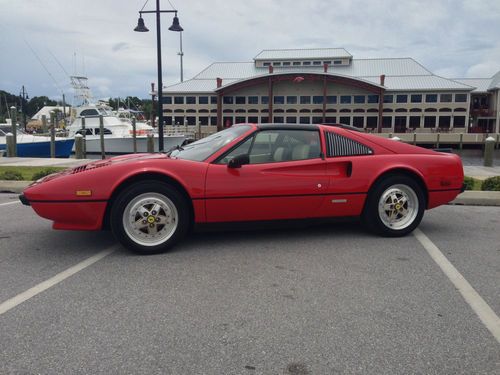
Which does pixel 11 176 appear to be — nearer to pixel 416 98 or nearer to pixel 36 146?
pixel 36 146

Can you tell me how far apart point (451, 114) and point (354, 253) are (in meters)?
48.3

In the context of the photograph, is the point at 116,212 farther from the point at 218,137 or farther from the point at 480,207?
the point at 480,207

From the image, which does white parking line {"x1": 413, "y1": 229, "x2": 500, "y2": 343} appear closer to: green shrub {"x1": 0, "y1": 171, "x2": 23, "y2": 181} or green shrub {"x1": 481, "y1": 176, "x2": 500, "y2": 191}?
green shrub {"x1": 481, "y1": 176, "x2": 500, "y2": 191}

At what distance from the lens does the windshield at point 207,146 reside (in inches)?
179

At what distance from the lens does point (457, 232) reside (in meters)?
5.30

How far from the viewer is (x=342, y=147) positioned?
4.88 metres

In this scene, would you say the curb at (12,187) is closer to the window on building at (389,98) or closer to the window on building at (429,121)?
the window on building at (389,98)

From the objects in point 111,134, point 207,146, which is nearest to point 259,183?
point 207,146

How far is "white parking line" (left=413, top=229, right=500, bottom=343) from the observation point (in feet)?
9.35

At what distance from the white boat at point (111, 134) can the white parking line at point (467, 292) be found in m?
25.3

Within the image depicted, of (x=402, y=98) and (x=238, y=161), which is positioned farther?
(x=402, y=98)

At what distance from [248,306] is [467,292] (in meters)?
1.74

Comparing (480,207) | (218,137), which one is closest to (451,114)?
(480,207)

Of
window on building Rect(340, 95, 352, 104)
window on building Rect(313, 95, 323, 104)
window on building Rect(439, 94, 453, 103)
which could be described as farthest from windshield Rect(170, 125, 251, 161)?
window on building Rect(439, 94, 453, 103)
